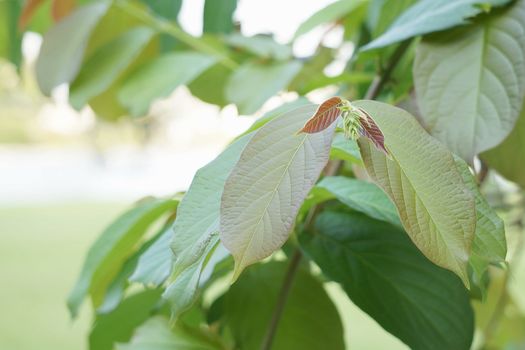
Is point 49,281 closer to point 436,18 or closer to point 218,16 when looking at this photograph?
point 218,16

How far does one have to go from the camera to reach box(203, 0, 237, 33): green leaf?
→ 395 mm

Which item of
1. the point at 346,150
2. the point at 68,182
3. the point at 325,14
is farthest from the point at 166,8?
the point at 68,182

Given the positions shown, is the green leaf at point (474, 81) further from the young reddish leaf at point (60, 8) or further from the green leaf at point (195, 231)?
the young reddish leaf at point (60, 8)

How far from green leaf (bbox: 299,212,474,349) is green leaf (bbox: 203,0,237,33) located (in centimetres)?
19

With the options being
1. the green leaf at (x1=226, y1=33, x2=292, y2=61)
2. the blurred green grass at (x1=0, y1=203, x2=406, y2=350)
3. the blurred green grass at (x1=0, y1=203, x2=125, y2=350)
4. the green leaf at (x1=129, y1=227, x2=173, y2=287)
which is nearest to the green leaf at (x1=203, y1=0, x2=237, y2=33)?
the green leaf at (x1=226, y1=33, x2=292, y2=61)

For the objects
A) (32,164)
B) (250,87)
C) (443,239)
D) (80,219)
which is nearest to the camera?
(443,239)

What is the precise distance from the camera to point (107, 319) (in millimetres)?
318

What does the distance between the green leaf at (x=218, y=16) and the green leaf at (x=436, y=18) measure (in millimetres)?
169

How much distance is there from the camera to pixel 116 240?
27 cm

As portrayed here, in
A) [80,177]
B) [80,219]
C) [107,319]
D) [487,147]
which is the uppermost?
[487,147]

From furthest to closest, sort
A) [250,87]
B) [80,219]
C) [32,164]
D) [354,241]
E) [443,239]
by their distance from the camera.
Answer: [32,164]
[80,219]
[250,87]
[354,241]
[443,239]

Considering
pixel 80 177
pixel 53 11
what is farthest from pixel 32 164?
pixel 53 11

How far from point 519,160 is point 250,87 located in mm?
145

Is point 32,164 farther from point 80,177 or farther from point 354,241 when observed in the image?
point 354,241
